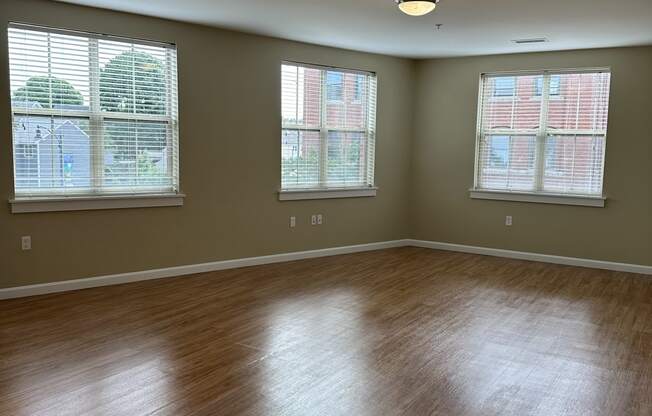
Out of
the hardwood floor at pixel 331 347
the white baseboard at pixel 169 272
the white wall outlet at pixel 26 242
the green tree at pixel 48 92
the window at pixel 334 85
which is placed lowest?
the hardwood floor at pixel 331 347

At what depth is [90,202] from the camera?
4668 mm

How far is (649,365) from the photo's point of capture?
3.28 m

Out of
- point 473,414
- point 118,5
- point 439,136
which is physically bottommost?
point 473,414

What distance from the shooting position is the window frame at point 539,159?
19.5 feet

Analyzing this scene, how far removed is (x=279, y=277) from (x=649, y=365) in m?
3.20

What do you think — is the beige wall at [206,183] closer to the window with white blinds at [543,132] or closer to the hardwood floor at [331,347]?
the hardwood floor at [331,347]

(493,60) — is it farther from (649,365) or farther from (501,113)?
(649,365)

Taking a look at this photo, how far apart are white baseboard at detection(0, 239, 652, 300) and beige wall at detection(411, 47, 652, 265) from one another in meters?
0.08

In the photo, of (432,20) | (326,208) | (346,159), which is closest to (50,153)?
(326,208)

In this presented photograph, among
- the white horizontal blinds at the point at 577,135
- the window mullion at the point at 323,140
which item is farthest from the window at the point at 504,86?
the window mullion at the point at 323,140

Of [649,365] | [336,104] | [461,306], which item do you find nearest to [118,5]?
[336,104]

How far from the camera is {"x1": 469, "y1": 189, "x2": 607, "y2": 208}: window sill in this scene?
5926 mm

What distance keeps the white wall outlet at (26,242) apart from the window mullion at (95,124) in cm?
66

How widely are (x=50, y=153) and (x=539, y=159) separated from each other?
16.9ft
